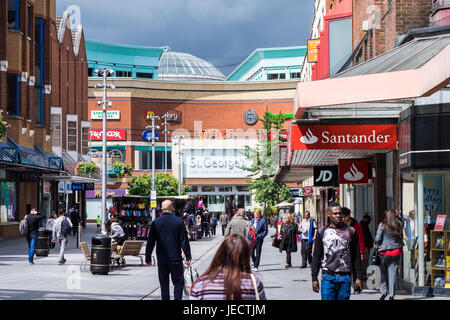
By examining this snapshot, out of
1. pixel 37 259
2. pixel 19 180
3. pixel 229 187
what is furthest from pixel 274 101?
pixel 37 259

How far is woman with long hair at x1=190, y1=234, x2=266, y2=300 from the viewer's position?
5531 mm

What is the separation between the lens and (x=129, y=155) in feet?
289

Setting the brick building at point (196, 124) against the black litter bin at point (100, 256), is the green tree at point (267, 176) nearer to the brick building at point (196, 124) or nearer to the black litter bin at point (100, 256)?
the brick building at point (196, 124)

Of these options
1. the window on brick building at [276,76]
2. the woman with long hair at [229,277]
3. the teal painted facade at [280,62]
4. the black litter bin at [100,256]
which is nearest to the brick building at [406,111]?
the woman with long hair at [229,277]

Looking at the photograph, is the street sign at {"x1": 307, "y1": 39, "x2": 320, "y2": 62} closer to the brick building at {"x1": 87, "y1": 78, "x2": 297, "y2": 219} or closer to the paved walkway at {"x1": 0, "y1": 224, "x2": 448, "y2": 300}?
the paved walkway at {"x1": 0, "y1": 224, "x2": 448, "y2": 300}

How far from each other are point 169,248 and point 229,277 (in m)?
6.88

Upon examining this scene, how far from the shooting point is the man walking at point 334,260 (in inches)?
372

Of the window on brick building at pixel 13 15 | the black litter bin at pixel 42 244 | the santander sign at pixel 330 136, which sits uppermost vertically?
the window on brick building at pixel 13 15

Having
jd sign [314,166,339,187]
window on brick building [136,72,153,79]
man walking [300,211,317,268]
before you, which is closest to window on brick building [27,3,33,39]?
jd sign [314,166,339,187]

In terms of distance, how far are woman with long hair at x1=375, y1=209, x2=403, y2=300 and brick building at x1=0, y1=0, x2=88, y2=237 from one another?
24367mm

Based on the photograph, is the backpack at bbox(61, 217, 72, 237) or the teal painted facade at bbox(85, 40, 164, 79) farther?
the teal painted facade at bbox(85, 40, 164, 79)

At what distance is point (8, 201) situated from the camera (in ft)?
138

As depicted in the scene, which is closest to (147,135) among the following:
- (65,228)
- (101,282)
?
(65,228)

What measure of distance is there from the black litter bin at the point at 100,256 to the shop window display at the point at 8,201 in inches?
862
